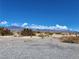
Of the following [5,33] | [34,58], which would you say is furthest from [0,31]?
[34,58]

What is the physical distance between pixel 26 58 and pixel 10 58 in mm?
1063

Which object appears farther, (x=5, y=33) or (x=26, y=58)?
(x=5, y=33)

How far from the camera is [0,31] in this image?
63250 mm

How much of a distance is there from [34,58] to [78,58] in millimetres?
3045

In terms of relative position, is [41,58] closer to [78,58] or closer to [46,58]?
[46,58]

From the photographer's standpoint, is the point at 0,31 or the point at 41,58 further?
the point at 0,31

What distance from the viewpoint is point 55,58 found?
16.2 meters

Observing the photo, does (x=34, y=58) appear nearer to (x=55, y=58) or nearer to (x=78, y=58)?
(x=55, y=58)

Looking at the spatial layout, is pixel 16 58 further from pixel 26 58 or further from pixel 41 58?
pixel 41 58

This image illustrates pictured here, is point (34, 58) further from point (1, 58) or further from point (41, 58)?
point (1, 58)

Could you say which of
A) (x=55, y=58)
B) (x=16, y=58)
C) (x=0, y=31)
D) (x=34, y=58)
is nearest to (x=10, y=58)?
(x=16, y=58)

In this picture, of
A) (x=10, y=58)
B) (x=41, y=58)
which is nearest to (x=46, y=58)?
(x=41, y=58)

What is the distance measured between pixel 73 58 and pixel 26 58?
10.6 feet

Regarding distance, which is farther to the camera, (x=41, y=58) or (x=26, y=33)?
(x=26, y=33)
